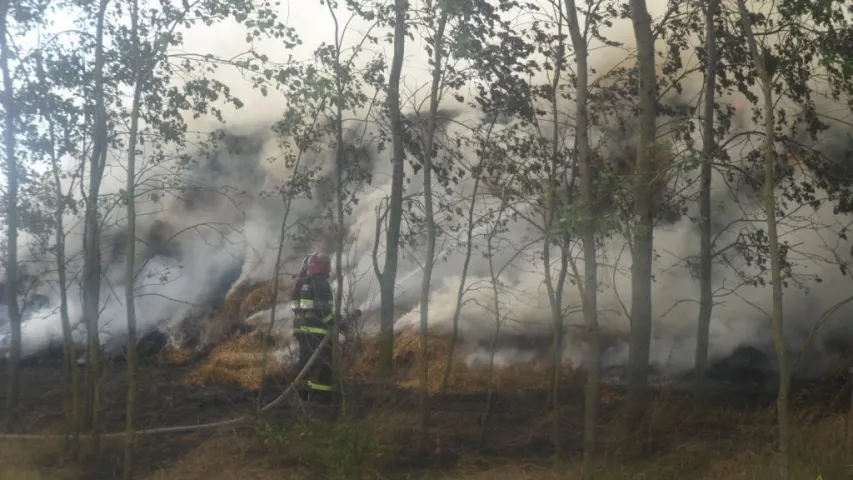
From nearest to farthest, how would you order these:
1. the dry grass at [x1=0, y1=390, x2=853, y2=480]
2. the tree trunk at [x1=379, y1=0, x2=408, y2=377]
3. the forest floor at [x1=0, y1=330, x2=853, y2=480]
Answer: the dry grass at [x1=0, y1=390, x2=853, y2=480] → the forest floor at [x1=0, y1=330, x2=853, y2=480] → the tree trunk at [x1=379, y1=0, x2=408, y2=377]

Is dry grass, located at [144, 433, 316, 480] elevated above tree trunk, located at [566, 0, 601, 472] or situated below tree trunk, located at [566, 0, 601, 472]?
below

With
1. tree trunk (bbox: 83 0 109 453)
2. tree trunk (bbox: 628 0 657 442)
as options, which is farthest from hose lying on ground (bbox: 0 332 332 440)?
tree trunk (bbox: 628 0 657 442)

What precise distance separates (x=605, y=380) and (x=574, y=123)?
2.16 meters

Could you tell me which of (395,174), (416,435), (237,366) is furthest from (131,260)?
(416,435)

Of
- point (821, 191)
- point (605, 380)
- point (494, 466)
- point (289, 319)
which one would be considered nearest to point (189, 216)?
point (289, 319)

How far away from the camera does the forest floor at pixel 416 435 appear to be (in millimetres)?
6004

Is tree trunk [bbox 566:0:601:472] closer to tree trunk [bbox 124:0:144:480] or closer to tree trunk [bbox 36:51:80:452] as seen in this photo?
tree trunk [bbox 124:0:144:480]

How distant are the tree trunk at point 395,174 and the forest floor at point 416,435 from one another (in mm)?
805

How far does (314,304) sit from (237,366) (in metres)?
0.90

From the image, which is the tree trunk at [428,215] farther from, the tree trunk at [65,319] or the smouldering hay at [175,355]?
the tree trunk at [65,319]

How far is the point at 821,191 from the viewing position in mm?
7109

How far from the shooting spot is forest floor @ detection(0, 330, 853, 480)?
600 centimetres

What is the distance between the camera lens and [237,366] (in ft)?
22.7

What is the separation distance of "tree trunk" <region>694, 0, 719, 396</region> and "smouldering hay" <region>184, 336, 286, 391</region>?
3.56 m
